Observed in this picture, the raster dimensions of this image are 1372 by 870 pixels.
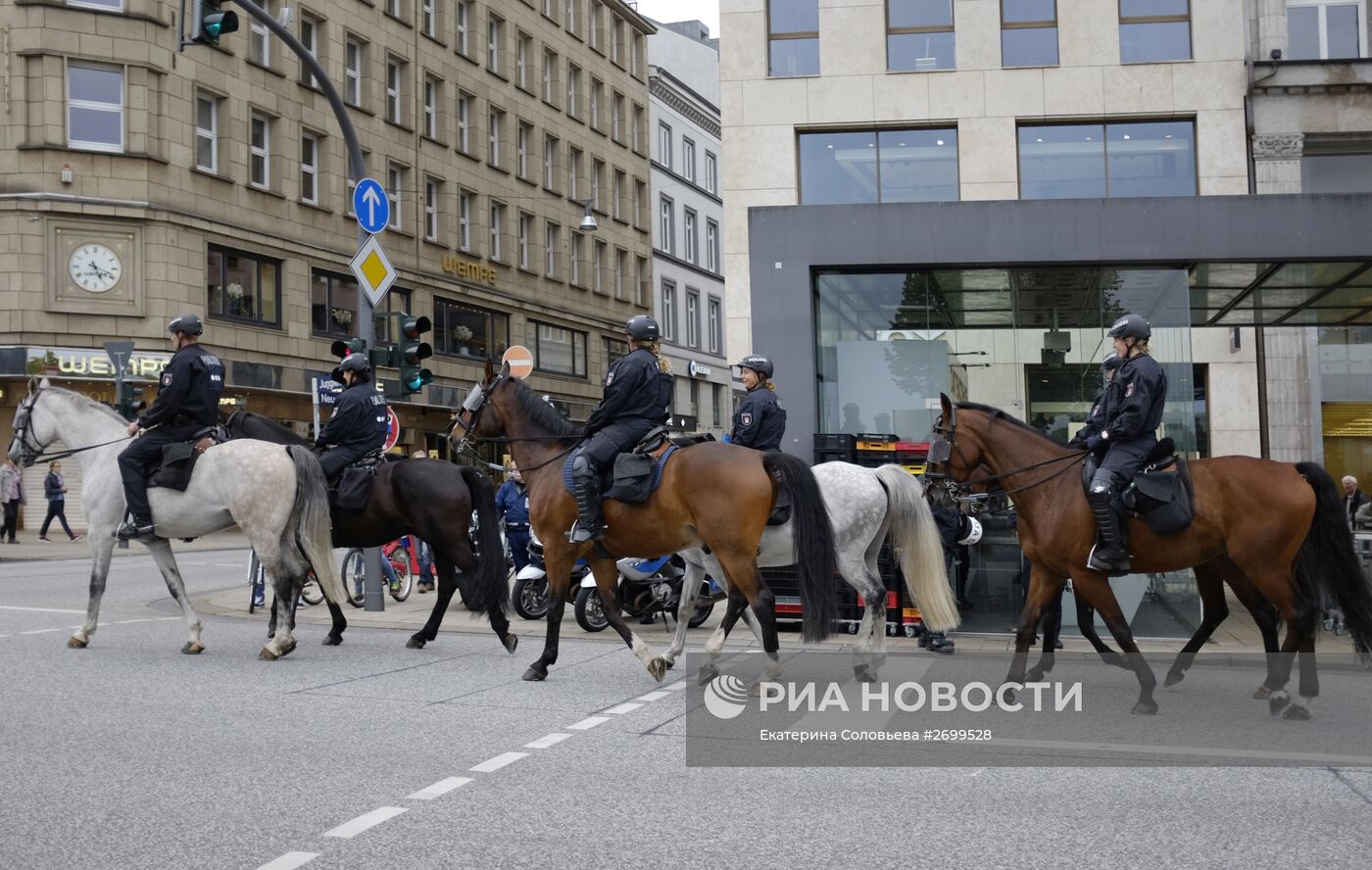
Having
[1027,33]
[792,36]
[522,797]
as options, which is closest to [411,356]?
[522,797]

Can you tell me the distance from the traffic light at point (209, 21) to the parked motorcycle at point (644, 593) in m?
6.91

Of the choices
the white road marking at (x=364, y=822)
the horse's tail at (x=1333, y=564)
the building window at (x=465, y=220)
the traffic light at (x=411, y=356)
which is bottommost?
the white road marking at (x=364, y=822)

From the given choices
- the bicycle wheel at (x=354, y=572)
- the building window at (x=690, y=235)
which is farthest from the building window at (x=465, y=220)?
the bicycle wheel at (x=354, y=572)

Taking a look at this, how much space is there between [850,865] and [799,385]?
9.73 meters

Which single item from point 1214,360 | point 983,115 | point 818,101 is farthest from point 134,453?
point 1214,360

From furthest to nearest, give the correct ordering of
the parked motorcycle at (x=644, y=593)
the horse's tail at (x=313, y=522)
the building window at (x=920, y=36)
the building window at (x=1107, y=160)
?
the building window at (x=920, y=36) < the building window at (x=1107, y=160) < the parked motorcycle at (x=644, y=593) < the horse's tail at (x=313, y=522)

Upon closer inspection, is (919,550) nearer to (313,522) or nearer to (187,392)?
(313,522)

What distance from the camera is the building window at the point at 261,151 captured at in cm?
3725

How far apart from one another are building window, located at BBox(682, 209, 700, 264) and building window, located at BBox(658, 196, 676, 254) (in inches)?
48.3

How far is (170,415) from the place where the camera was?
11.5 metres

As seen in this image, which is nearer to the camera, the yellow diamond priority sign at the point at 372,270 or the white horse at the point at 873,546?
the white horse at the point at 873,546

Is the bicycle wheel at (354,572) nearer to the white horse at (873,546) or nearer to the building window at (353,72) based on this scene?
the white horse at (873,546)

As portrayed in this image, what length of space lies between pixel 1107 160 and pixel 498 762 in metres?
17.9

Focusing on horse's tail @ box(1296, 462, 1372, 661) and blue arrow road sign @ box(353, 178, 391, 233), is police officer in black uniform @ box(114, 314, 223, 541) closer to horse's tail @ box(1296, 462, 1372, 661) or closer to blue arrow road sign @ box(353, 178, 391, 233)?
blue arrow road sign @ box(353, 178, 391, 233)
